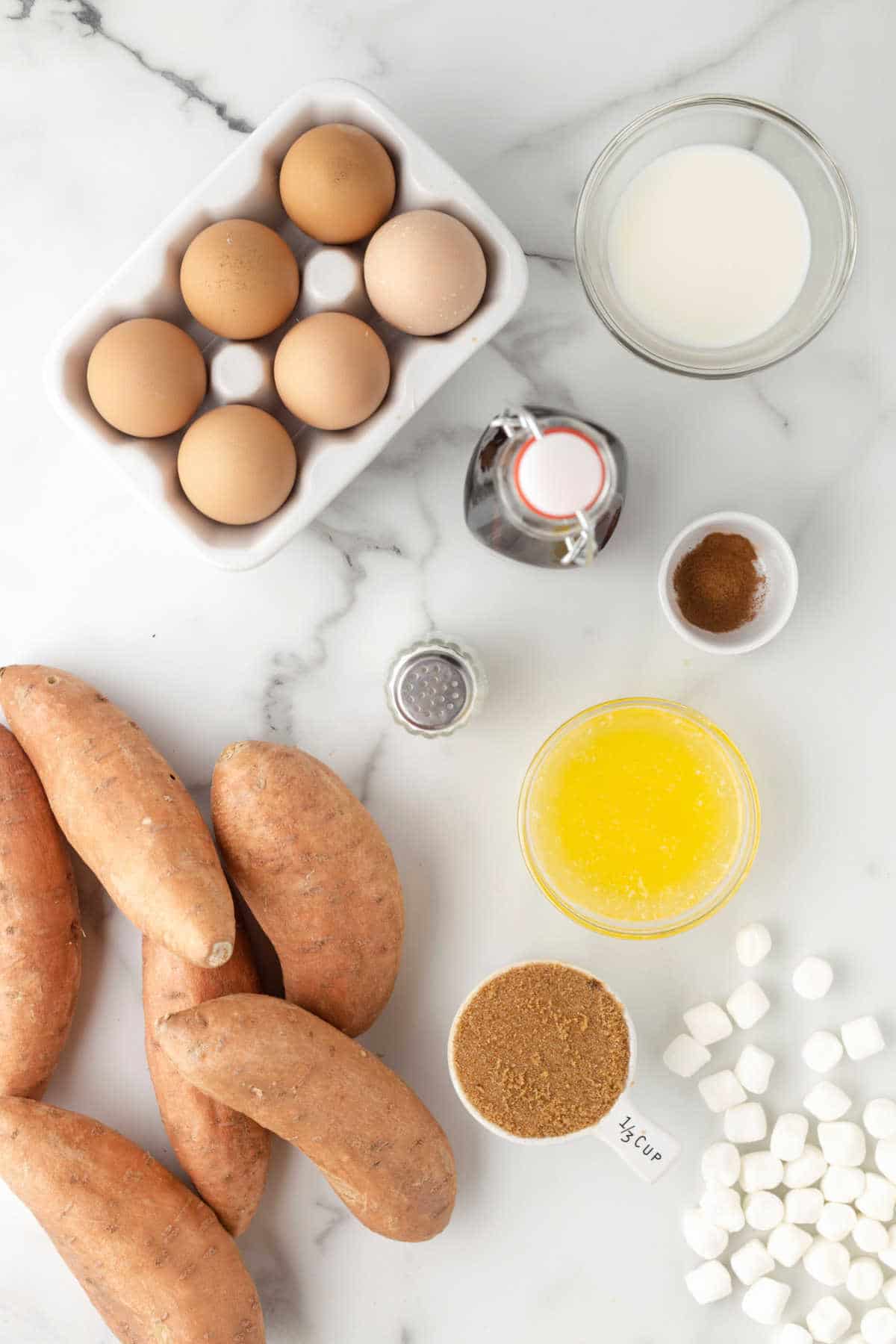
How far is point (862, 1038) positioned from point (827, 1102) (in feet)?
0.27

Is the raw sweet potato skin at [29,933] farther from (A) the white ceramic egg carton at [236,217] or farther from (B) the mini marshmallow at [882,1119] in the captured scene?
(B) the mini marshmallow at [882,1119]

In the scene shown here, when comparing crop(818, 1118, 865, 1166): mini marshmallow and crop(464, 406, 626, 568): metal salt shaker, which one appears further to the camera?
crop(818, 1118, 865, 1166): mini marshmallow

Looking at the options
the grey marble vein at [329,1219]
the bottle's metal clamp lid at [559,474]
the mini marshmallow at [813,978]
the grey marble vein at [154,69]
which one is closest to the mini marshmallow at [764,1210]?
the mini marshmallow at [813,978]

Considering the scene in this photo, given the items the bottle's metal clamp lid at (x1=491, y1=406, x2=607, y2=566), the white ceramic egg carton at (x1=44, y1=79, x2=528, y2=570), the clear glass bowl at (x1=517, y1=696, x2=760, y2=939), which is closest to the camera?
the bottle's metal clamp lid at (x1=491, y1=406, x2=607, y2=566)

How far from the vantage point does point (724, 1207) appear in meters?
1.19

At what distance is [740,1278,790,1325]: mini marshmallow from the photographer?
1.18m

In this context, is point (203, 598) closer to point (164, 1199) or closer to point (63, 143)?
point (63, 143)

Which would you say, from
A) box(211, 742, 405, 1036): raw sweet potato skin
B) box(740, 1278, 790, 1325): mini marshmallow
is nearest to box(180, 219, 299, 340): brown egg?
box(211, 742, 405, 1036): raw sweet potato skin

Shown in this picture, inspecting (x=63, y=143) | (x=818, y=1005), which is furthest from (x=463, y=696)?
(x=63, y=143)

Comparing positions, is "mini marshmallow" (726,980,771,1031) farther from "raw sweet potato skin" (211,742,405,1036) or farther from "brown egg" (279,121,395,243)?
"brown egg" (279,121,395,243)

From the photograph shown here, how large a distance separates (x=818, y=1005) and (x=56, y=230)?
48.5 inches

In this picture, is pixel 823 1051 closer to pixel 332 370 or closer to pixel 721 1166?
pixel 721 1166

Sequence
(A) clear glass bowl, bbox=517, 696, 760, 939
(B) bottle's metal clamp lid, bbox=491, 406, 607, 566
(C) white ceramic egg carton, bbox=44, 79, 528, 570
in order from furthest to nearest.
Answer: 1. (A) clear glass bowl, bbox=517, 696, 760, 939
2. (C) white ceramic egg carton, bbox=44, 79, 528, 570
3. (B) bottle's metal clamp lid, bbox=491, 406, 607, 566

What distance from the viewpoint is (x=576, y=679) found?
1217 millimetres
